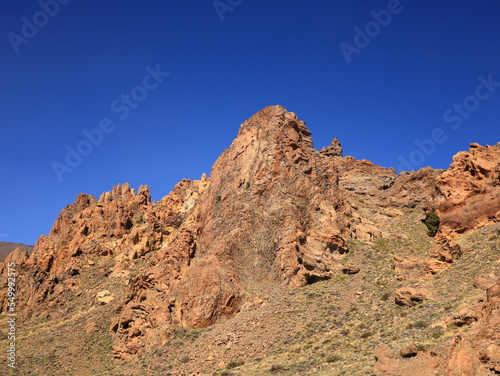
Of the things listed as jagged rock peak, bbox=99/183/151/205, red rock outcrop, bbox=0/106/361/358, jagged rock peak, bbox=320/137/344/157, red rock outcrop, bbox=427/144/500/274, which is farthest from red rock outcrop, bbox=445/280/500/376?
jagged rock peak, bbox=320/137/344/157

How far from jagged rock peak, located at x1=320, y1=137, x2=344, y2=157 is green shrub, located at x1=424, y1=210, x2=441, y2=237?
6386cm

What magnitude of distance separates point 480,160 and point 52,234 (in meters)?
74.0

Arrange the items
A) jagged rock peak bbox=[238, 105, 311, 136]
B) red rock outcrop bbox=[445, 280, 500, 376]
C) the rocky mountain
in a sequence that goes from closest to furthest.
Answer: red rock outcrop bbox=[445, 280, 500, 376] < the rocky mountain < jagged rock peak bbox=[238, 105, 311, 136]

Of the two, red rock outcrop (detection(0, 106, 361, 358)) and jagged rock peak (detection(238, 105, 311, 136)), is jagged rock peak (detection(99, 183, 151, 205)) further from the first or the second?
jagged rock peak (detection(238, 105, 311, 136))

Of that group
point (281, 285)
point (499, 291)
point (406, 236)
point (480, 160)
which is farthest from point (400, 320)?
point (480, 160)

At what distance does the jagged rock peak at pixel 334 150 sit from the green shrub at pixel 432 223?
210 feet

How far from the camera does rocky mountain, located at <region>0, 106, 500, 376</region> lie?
1088 inches

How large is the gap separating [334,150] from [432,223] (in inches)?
2644

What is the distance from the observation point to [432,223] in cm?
5409

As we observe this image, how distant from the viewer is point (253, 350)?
110ft

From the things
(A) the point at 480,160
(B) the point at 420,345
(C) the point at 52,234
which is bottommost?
(B) the point at 420,345

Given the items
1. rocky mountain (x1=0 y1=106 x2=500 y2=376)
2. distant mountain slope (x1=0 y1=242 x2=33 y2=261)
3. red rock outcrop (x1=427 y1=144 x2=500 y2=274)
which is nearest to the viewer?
rocky mountain (x1=0 y1=106 x2=500 y2=376)

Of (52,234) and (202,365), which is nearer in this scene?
(202,365)

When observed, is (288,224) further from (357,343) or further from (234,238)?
(357,343)
